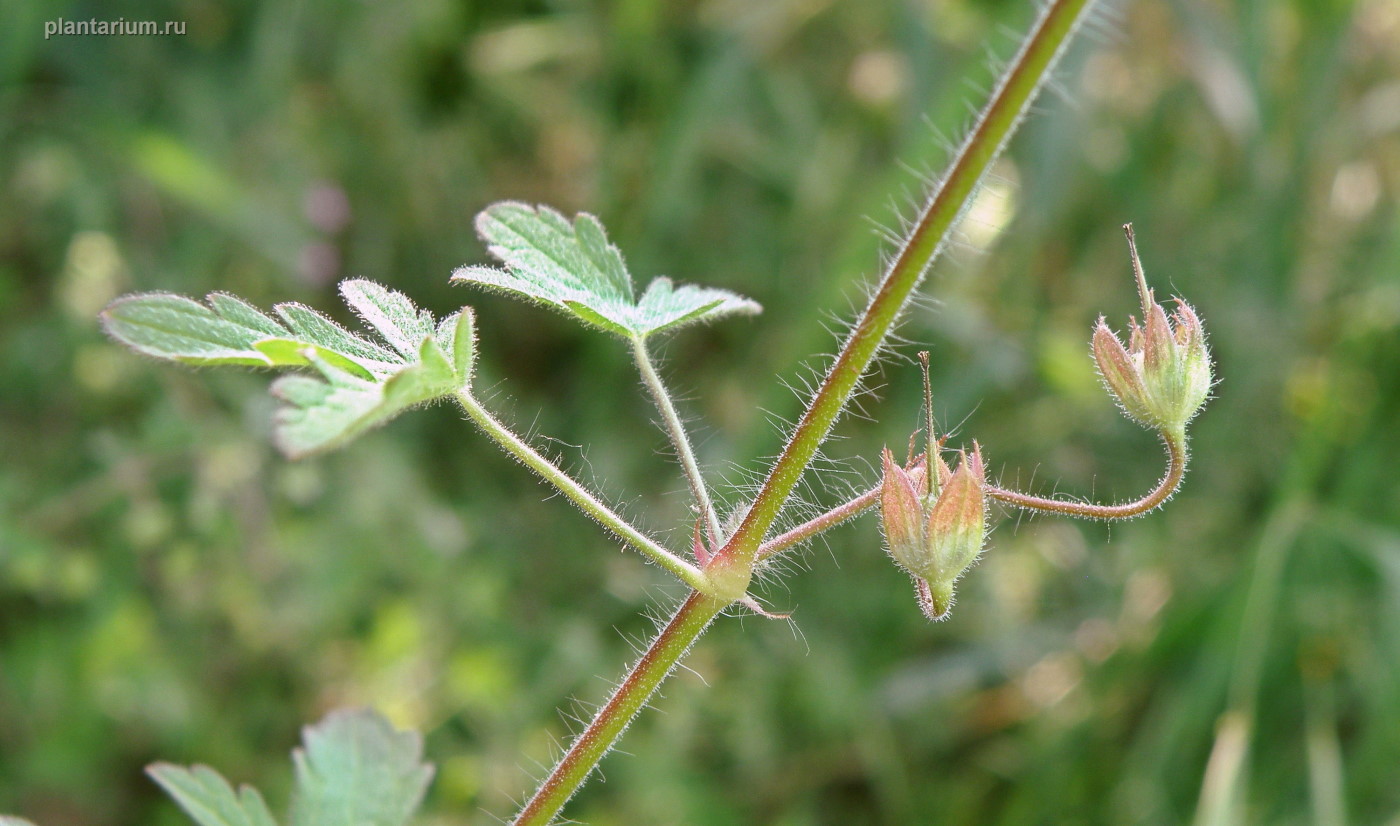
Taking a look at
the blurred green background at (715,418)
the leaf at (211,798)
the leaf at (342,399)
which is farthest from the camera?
the blurred green background at (715,418)

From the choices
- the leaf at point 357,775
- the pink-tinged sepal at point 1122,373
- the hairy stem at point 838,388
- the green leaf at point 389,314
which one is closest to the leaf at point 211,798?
the leaf at point 357,775

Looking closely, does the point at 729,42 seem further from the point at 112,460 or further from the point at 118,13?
the point at 112,460

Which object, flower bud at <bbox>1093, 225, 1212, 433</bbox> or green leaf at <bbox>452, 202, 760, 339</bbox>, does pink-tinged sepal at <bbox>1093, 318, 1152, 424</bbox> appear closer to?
flower bud at <bbox>1093, 225, 1212, 433</bbox>

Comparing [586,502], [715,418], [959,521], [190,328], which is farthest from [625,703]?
[715,418]

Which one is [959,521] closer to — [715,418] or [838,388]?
[838,388]

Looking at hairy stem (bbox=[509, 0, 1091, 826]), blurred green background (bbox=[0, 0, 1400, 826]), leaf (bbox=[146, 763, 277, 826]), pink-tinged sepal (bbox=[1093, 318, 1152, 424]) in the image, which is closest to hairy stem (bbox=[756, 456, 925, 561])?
hairy stem (bbox=[509, 0, 1091, 826])

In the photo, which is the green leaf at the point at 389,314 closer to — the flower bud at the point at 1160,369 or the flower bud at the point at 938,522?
the flower bud at the point at 938,522

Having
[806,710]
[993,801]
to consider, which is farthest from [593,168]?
[993,801]
